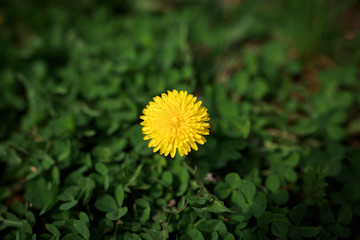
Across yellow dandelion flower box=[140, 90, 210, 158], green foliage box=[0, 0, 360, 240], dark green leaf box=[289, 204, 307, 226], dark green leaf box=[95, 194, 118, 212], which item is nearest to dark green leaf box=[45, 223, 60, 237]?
green foliage box=[0, 0, 360, 240]

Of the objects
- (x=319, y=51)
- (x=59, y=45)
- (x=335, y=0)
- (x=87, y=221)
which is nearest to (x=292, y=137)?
(x=319, y=51)

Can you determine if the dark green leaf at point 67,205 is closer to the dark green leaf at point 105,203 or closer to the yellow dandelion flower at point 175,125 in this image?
the dark green leaf at point 105,203

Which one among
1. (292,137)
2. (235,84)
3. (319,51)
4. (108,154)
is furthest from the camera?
(319,51)

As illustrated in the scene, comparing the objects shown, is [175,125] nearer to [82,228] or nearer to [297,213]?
[82,228]

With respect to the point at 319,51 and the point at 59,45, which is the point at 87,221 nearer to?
the point at 59,45

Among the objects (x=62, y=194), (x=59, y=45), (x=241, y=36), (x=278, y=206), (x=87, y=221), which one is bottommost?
(x=87, y=221)

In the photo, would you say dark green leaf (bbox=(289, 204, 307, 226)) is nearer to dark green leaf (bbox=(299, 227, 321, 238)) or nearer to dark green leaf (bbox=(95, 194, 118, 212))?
dark green leaf (bbox=(299, 227, 321, 238))
